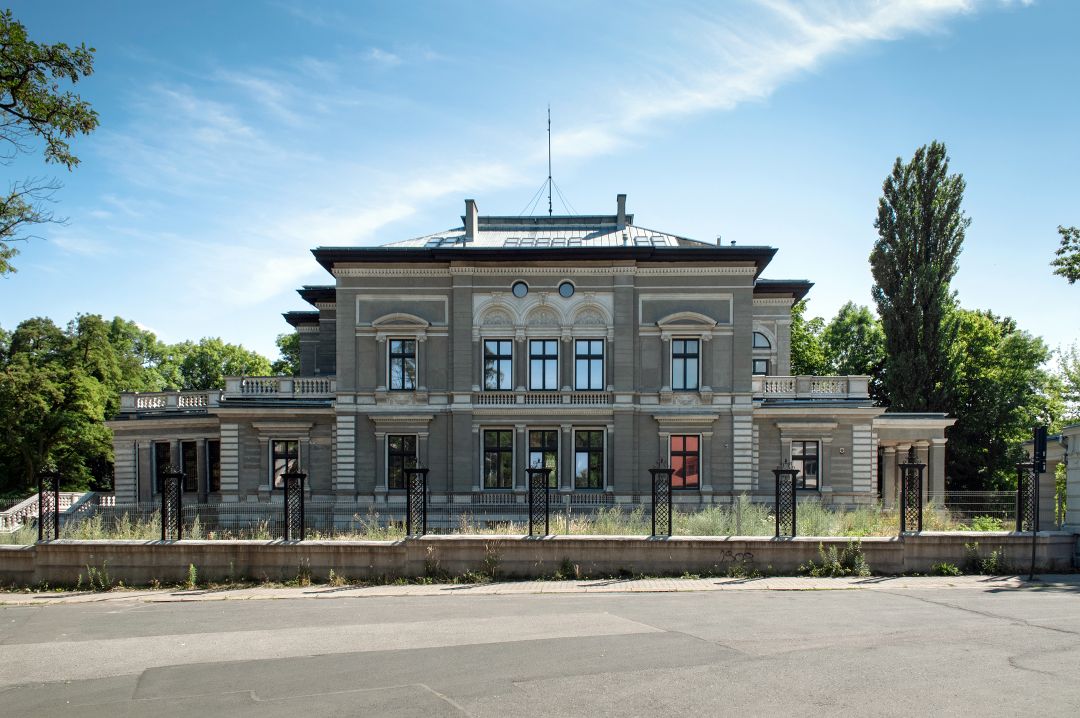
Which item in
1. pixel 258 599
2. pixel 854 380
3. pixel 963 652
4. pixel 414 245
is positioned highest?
pixel 414 245

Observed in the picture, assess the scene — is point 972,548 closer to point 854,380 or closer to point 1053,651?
point 1053,651

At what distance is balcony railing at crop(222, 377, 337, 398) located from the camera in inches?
1398

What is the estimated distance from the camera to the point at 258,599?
16.7 meters

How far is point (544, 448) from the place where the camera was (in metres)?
34.3

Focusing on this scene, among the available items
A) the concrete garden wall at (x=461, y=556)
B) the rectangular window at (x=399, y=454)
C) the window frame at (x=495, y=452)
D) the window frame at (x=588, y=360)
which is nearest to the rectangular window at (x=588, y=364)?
the window frame at (x=588, y=360)

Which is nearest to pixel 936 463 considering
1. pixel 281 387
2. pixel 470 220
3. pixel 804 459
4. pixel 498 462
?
pixel 804 459

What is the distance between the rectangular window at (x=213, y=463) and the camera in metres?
37.2

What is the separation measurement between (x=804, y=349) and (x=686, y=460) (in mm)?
32861

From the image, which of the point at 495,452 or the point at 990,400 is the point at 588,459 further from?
the point at 990,400

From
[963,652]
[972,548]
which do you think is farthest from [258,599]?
[972,548]

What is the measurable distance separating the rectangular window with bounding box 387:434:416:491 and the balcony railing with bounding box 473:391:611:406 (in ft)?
11.4

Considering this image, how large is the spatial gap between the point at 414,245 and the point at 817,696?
29673 mm

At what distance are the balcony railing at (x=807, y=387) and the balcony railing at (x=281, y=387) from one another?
19.2 meters

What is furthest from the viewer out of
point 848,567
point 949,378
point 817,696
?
point 949,378
